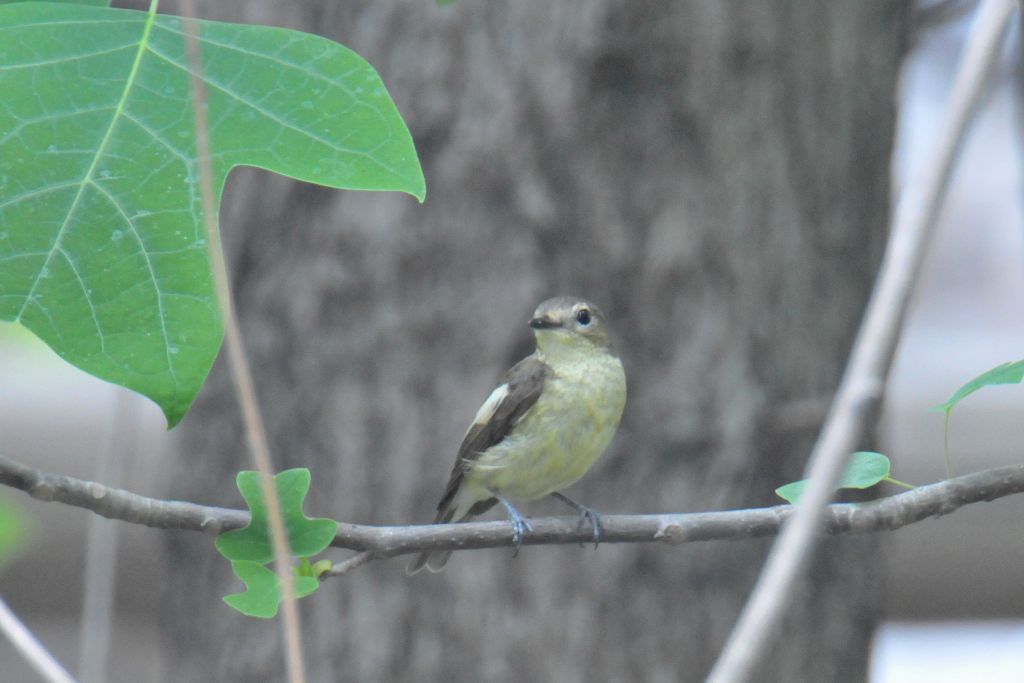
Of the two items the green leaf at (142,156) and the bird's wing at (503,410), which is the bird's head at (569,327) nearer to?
the bird's wing at (503,410)

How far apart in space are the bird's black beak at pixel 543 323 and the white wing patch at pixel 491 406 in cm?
27

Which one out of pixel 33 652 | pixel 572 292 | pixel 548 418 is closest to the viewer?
pixel 33 652

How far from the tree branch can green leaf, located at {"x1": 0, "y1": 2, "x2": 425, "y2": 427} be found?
219 millimetres

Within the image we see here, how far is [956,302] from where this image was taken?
6.64 metres

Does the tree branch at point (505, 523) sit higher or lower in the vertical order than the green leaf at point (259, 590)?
higher

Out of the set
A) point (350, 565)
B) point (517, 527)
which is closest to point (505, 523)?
point (517, 527)

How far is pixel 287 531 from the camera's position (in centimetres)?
170

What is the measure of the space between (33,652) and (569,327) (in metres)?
2.20

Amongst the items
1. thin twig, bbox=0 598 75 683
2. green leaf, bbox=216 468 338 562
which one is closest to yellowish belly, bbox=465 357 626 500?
green leaf, bbox=216 468 338 562

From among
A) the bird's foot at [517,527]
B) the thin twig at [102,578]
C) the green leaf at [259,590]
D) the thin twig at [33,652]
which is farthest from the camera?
the thin twig at [102,578]

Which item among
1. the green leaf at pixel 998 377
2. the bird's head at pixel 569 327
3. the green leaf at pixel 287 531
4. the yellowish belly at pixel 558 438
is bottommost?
the green leaf at pixel 287 531

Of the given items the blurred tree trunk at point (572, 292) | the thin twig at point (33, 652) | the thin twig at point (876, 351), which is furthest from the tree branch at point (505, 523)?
the blurred tree trunk at point (572, 292)

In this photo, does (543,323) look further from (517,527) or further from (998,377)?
(998,377)

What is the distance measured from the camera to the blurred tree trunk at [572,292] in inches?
142
